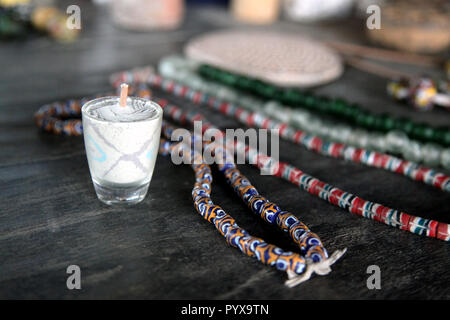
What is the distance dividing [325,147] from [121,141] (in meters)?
0.39

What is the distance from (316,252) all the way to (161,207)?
0.21m

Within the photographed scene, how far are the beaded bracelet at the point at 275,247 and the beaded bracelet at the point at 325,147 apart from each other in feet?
0.84

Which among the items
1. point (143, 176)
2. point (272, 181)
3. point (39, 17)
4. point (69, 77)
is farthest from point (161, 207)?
point (39, 17)

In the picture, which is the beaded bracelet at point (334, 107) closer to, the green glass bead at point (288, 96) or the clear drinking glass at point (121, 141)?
the green glass bead at point (288, 96)

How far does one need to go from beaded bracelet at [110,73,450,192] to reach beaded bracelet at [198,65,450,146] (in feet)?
0.28

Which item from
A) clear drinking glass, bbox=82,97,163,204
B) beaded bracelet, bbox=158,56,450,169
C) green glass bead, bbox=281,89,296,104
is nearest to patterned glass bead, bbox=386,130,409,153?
beaded bracelet, bbox=158,56,450,169

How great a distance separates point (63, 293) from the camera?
0.47 meters

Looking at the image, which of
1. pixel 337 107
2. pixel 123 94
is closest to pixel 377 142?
pixel 337 107

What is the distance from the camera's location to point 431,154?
794 mm

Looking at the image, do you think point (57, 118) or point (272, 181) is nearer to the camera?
point (272, 181)

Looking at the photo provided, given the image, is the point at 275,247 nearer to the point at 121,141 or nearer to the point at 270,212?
the point at 270,212

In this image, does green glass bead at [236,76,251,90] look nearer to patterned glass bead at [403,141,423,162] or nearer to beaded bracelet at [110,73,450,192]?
beaded bracelet at [110,73,450,192]
